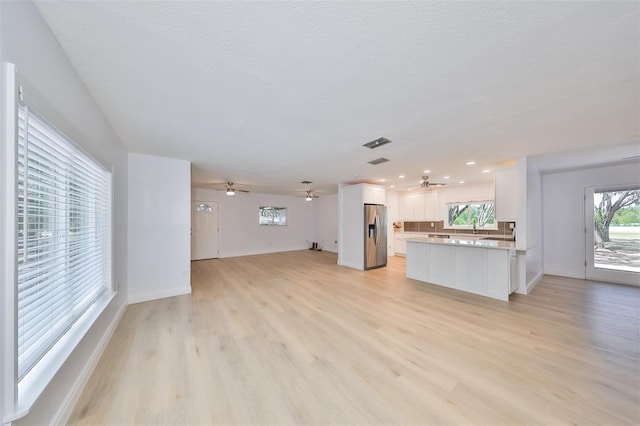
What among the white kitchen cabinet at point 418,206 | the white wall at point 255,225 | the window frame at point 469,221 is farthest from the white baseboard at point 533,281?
the white wall at point 255,225

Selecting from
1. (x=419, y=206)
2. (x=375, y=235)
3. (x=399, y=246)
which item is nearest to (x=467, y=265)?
(x=375, y=235)

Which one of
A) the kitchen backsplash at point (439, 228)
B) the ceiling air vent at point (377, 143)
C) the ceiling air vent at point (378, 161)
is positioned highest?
the ceiling air vent at point (377, 143)

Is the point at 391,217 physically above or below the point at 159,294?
above

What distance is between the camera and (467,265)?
161 inches

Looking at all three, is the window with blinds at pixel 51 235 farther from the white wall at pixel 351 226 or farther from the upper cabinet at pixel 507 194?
the upper cabinet at pixel 507 194

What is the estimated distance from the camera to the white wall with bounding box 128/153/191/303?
3.55 meters

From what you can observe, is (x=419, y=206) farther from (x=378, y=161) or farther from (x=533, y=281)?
(x=378, y=161)

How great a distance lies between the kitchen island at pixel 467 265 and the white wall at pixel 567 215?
226 cm

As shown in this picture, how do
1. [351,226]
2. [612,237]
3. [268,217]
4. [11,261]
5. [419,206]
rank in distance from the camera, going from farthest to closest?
[268,217]
[419,206]
[351,226]
[612,237]
[11,261]

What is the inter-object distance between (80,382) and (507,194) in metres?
6.30

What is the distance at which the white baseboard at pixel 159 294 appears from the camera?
3.52 meters

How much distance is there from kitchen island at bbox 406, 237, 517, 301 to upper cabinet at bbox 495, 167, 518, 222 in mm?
573

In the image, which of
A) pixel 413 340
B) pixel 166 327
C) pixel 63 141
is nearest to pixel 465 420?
pixel 413 340

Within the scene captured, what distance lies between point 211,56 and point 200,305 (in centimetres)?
345
